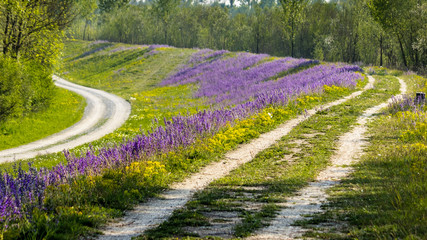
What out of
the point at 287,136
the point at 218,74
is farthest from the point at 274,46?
the point at 287,136

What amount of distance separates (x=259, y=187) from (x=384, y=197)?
316cm

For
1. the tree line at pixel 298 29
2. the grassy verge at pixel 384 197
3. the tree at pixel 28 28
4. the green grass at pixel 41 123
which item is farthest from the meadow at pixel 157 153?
the tree line at pixel 298 29

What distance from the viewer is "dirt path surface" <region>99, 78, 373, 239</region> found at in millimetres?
7230

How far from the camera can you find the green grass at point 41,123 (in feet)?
82.9

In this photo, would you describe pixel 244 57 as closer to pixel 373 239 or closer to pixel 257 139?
pixel 257 139

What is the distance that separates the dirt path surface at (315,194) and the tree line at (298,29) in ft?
119

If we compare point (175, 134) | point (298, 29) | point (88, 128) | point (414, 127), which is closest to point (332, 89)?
point (414, 127)

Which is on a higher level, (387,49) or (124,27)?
(124,27)

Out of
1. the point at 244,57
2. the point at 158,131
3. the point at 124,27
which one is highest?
the point at 124,27

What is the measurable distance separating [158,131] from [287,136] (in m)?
5.70

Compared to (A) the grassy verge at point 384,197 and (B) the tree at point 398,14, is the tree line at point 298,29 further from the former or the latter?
(A) the grassy verge at point 384,197

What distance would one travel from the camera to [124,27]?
104m

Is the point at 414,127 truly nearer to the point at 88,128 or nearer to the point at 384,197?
the point at 384,197

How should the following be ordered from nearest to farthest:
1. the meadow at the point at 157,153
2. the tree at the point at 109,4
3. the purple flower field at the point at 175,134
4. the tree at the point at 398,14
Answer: the meadow at the point at 157,153, the purple flower field at the point at 175,134, the tree at the point at 398,14, the tree at the point at 109,4
